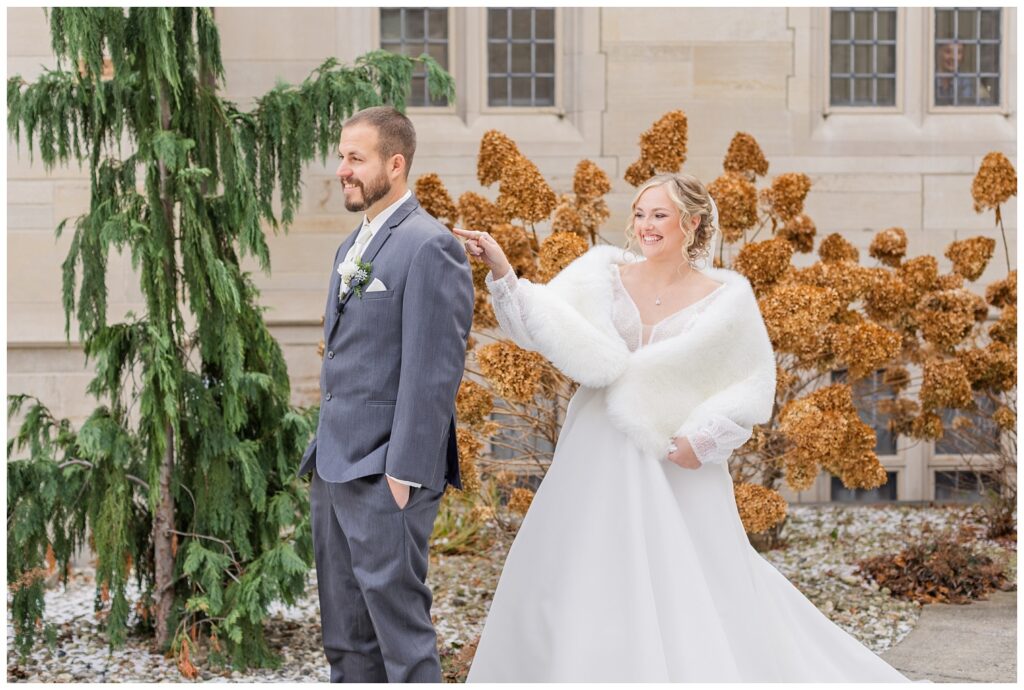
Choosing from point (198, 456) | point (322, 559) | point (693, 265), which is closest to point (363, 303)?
point (322, 559)

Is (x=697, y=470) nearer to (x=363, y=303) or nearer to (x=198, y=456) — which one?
(x=363, y=303)

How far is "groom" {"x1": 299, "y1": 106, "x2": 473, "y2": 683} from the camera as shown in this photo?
3.38 m

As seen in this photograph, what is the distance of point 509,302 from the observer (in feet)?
12.6

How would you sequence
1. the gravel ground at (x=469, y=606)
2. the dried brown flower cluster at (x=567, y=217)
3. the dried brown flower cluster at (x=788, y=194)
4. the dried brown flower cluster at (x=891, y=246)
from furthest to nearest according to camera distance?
the dried brown flower cluster at (x=891, y=246), the dried brown flower cluster at (x=788, y=194), the dried brown flower cluster at (x=567, y=217), the gravel ground at (x=469, y=606)

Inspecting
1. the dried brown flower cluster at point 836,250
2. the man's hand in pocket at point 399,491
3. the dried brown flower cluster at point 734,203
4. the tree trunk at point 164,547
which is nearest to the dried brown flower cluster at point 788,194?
the dried brown flower cluster at point 734,203

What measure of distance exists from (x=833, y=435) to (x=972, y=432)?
2595 mm

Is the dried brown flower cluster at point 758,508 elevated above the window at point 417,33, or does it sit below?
below

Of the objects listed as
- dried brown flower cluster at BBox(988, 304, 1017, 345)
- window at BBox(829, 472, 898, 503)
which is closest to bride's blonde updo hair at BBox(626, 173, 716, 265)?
dried brown flower cluster at BBox(988, 304, 1017, 345)

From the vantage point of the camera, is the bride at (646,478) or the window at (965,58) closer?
the bride at (646,478)

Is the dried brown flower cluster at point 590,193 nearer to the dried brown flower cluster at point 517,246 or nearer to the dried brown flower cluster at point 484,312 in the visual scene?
the dried brown flower cluster at point 517,246

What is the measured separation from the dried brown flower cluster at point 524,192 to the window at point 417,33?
10.1 feet

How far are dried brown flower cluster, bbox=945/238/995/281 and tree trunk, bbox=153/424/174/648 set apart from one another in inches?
173

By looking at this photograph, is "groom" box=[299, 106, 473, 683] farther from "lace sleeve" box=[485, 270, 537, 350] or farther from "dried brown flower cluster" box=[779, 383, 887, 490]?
"dried brown flower cluster" box=[779, 383, 887, 490]

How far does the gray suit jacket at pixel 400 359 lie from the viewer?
335 cm
